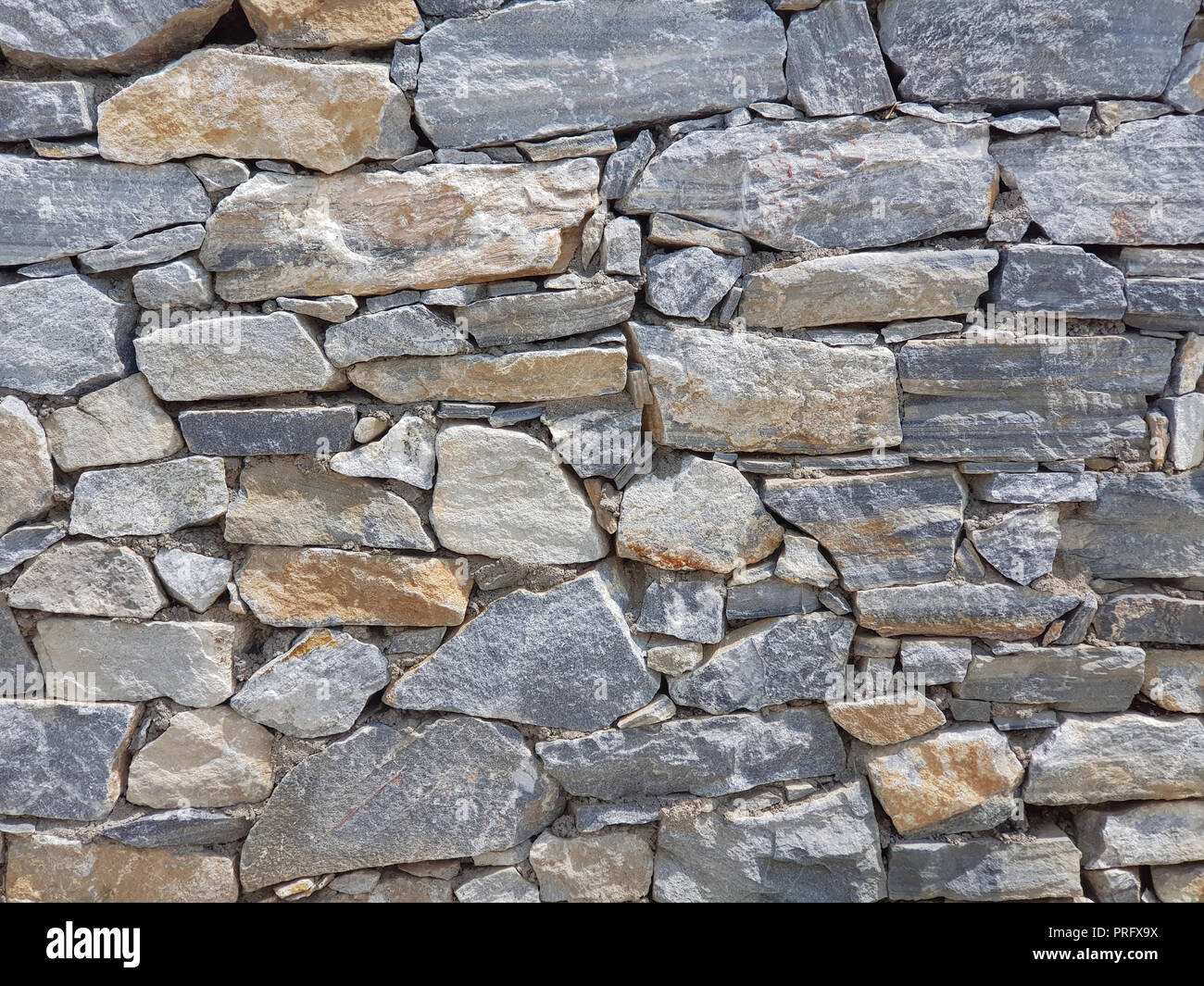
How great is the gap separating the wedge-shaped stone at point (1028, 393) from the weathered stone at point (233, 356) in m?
1.58

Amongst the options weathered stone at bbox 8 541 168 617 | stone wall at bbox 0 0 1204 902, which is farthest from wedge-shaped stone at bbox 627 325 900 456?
weathered stone at bbox 8 541 168 617

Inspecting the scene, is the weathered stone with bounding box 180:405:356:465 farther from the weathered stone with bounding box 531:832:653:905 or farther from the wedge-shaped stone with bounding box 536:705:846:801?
the weathered stone with bounding box 531:832:653:905

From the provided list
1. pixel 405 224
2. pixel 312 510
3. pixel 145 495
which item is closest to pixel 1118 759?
pixel 312 510

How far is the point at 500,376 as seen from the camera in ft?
7.05

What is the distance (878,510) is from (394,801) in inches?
61.3

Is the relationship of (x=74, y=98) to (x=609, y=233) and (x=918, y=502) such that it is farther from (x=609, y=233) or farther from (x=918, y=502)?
(x=918, y=502)

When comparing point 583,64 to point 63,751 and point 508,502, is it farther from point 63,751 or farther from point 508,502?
point 63,751

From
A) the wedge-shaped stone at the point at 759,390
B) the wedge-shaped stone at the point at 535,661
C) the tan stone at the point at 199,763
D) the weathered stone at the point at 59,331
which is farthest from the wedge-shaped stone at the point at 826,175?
the tan stone at the point at 199,763

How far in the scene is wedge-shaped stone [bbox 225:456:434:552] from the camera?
7.18ft

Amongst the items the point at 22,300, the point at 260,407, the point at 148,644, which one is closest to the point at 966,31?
the point at 260,407

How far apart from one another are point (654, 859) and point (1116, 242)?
210 cm

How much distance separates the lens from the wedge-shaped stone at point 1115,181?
213 centimetres

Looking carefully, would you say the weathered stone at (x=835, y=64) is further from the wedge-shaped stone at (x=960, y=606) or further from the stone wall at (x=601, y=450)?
the wedge-shaped stone at (x=960, y=606)

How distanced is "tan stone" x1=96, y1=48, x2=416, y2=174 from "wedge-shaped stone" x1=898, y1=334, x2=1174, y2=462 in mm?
1531
